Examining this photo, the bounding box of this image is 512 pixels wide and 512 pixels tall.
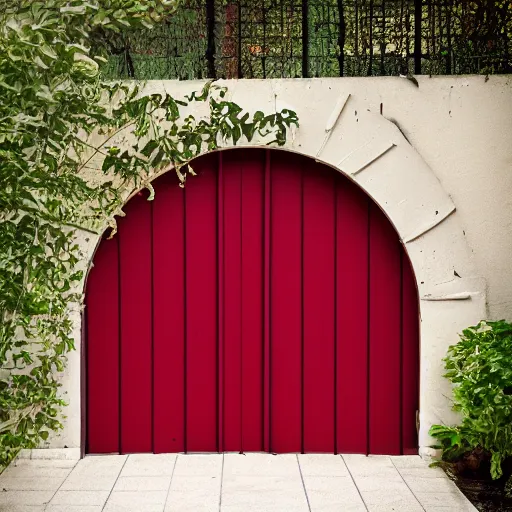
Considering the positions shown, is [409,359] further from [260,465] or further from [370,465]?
[260,465]

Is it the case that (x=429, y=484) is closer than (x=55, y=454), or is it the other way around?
(x=429, y=484)

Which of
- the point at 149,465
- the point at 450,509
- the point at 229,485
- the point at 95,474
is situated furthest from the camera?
the point at 149,465

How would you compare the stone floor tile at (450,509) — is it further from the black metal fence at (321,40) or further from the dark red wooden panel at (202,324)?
the black metal fence at (321,40)

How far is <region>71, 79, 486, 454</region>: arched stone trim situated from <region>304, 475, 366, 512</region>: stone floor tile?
93 centimetres

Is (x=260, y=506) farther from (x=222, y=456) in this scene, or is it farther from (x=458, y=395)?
(x=458, y=395)

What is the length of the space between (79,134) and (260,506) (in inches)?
98.1

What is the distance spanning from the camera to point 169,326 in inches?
211

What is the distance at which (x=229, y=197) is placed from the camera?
5.36 m

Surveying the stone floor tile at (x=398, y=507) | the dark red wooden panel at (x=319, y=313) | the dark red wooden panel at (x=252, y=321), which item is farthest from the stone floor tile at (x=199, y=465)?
the stone floor tile at (x=398, y=507)

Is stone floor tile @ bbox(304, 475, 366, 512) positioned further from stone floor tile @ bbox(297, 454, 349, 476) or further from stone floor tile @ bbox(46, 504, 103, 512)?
A: stone floor tile @ bbox(46, 504, 103, 512)

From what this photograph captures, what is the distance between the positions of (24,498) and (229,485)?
3.79 feet

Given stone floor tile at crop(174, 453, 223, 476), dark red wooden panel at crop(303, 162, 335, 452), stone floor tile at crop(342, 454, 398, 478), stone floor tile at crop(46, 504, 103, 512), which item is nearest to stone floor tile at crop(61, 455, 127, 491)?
stone floor tile at crop(46, 504, 103, 512)

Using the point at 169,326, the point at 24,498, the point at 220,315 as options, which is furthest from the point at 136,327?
the point at 24,498

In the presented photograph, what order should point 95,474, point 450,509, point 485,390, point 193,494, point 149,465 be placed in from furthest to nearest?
point 149,465, point 95,474, point 193,494, point 485,390, point 450,509
